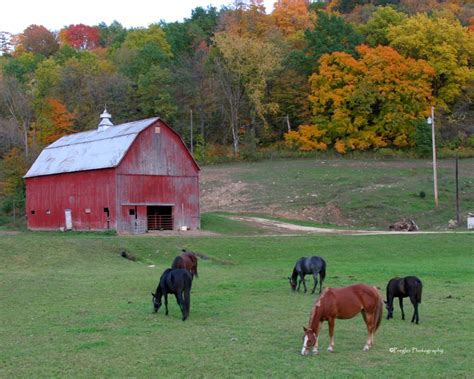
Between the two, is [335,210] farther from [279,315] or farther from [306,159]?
[279,315]

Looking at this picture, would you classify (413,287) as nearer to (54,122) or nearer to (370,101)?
(370,101)

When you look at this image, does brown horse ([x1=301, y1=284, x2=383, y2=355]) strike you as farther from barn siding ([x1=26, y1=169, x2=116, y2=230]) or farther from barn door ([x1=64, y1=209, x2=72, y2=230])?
barn door ([x1=64, y1=209, x2=72, y2=230])

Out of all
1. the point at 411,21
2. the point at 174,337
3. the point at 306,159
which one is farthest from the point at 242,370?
the point at 411,21

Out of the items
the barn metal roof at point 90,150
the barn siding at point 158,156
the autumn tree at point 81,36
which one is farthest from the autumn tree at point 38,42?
the barn siding at point 158,156

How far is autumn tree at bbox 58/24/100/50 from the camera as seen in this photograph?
467 feet

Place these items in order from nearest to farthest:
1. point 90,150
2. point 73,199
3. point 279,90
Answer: point 73,199 → point 90,150 → point 279,90

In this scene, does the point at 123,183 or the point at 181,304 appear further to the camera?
the point at 123,183

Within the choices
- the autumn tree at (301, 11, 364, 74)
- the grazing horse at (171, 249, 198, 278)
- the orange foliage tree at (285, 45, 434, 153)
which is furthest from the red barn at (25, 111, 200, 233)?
the autumn tree at (301, 11, 364, 74)

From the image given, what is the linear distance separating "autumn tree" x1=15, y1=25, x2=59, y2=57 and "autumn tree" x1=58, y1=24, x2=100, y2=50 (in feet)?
30.4

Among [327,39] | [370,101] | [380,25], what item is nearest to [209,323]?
[370,101]

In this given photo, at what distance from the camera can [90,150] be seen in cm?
4644

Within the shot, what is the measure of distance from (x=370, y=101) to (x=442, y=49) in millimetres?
12286

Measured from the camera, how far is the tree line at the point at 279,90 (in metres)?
74.8

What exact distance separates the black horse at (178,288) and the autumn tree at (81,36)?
135 metres
